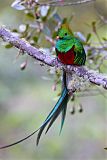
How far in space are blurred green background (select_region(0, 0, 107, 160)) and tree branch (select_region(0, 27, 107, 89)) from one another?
3.15m

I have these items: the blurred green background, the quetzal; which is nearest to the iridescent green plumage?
the quetzal

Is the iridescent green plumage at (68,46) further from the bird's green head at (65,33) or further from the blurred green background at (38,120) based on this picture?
the blurred green background at (38,120)

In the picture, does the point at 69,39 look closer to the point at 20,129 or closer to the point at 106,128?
the point at 106,128

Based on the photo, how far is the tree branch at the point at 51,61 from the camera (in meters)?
1.88

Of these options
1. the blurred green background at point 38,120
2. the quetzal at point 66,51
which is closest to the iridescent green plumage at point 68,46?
the quetzal at point 66,51

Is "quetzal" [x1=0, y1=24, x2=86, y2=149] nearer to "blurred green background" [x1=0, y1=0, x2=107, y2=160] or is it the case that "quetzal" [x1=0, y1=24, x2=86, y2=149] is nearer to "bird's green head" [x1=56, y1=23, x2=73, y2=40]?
"bird's green head" [x1=56, y1=23, x2=73, y2=40]

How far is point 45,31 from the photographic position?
2637 millimetres

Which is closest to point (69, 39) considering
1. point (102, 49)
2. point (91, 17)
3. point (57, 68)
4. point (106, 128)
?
point (57, 68)

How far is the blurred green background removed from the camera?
5367 mm

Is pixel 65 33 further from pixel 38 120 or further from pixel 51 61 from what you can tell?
pixel 38 120

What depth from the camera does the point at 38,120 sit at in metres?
5.46

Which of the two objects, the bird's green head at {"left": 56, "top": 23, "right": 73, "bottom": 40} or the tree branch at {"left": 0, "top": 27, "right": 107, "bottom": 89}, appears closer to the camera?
the tree branch at {"left": 0, "top": 27, "right": 107, "bottom": 89}

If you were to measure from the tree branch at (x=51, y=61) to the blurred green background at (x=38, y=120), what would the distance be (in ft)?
10.3

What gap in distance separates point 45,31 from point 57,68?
66cm
